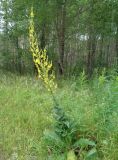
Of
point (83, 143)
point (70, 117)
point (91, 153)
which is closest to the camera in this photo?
point (91, 153)

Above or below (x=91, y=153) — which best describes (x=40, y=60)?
above

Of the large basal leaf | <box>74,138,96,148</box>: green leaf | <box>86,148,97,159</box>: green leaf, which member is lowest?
the large basal leaf

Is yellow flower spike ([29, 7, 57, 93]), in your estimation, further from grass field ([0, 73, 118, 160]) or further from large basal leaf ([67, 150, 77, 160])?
large basal leaf ([67, 150, 77, 160])

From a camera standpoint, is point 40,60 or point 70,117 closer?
point 40,60

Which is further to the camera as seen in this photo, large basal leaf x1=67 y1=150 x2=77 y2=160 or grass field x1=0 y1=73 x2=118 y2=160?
grass field x1=0 y1=73 x2=118 y2=160

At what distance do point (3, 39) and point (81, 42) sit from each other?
4025 mm

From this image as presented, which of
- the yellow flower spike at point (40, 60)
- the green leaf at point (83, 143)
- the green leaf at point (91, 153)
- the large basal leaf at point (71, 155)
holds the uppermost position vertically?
the yellow flower spike at point (40, 60)

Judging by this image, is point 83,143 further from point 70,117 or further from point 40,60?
point 40,60

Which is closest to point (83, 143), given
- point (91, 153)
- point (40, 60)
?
point (91, 153)

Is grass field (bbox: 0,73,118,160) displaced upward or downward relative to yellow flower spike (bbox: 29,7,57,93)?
downward

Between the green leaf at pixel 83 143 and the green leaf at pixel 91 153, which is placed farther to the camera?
the green leaf at pixel 83 143

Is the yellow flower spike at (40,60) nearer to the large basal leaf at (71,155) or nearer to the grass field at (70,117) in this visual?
the grass field at (70,117)

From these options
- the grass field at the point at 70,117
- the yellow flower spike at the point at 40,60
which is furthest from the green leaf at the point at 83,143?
the yellow flower spike at the point at 40,60

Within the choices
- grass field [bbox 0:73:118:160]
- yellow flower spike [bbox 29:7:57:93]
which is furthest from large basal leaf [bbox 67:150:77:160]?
yellow flower spike [bbox 29:7:57:93]
